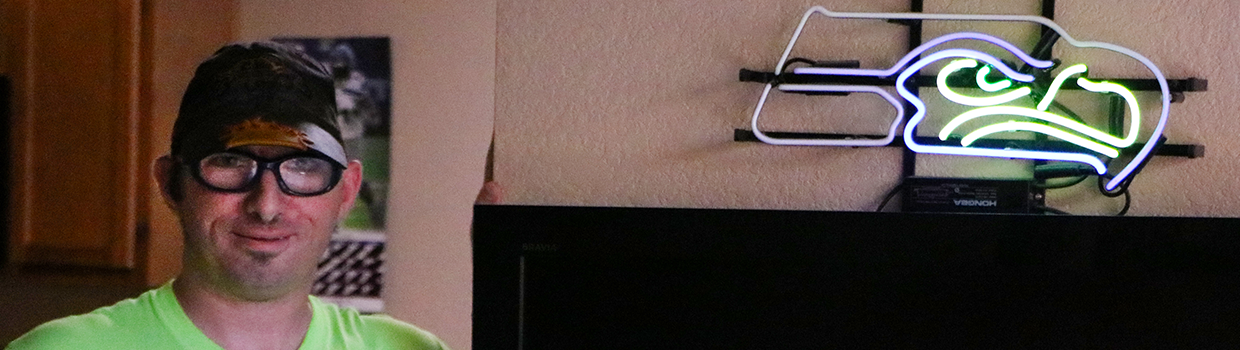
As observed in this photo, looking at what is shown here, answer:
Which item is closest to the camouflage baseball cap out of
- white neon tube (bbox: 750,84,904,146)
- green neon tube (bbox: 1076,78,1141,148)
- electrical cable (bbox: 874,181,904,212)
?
white neon tube (bbox: 750,84,904,146)

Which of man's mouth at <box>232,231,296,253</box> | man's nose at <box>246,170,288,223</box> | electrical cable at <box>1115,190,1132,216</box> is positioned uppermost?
electrical cable at <box>1115,190,1132,216</box>

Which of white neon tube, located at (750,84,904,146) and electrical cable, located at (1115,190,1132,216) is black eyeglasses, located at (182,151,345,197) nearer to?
white neon tube, located at (750,84,904,146)

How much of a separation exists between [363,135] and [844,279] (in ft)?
Answer: 2.76

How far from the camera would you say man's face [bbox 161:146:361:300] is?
1.12 metres

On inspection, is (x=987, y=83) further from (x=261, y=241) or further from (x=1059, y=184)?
(x=261, y=241)

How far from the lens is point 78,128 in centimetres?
184

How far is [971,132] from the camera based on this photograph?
3.64ft

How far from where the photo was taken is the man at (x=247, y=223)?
111 centimetres

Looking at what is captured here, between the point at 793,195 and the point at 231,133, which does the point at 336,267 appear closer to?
the point at 231,133

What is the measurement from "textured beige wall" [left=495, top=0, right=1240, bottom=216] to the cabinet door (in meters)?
1.11

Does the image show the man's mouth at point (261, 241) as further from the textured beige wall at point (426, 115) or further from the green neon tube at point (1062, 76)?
the green neon tube at point (1062, 76)

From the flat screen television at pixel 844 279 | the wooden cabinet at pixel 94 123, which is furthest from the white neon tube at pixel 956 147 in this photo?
the wooden cabinet at pixel 94 123

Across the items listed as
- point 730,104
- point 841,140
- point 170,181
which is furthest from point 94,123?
point 841,140

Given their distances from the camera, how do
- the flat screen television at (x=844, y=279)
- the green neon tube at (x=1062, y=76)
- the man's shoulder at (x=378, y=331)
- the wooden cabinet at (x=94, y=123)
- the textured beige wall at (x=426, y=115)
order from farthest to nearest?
the wooden cabinet at (x=94, y=123) < the textured beige wall at (x=426, y=115) < the man's shoulder at (x=378, y=331) < the green neon tube at (x=1062, y=76) < the flat screen television at (x=844, y=279)
